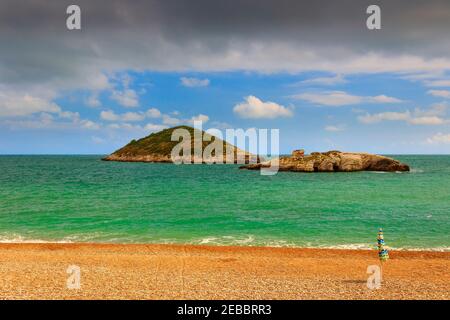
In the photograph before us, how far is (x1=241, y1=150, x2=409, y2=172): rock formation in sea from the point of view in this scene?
356 ft

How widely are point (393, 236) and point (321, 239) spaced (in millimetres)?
6446

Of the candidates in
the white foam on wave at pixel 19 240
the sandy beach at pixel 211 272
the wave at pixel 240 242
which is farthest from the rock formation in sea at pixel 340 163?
the white foam on wave at pixel 19 240

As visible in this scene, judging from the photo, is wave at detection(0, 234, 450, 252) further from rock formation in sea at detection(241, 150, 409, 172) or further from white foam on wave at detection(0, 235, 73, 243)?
rock formation in sea at detection(241, 150, 409, 172)

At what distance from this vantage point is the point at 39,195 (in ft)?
184

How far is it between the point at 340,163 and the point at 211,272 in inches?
3758

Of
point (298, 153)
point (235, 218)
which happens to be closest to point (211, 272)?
point (235, 218)

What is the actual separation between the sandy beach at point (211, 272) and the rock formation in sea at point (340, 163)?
277 feet

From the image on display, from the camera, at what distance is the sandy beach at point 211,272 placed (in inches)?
607

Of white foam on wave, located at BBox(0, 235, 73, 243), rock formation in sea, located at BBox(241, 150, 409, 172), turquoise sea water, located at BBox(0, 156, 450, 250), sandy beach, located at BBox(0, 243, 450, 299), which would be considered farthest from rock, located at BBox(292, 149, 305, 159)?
white foam on wave, located at BBox(0, 235, 73, 243)

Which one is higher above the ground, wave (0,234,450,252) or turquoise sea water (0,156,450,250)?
turquoise sea water (0,156,450,250)

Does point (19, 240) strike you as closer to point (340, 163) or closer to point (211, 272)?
point (211, 272)

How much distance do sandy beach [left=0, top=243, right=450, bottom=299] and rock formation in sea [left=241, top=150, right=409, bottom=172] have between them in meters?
84.5
